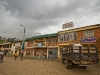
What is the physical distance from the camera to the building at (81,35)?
58.0ft

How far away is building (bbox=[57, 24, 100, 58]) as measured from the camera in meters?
17.7

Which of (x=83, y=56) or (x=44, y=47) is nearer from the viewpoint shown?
(x=83, y=56)

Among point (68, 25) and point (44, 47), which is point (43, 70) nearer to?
point (68, 25)

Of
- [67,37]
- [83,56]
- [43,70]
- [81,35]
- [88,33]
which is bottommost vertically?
[43,70]

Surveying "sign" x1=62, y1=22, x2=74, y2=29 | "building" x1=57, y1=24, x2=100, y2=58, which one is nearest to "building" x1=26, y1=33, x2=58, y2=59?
"building" x1=57, y1=24, x2=100, y2=58

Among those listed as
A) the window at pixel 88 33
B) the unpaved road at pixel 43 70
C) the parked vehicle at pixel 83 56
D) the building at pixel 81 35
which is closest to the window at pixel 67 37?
the building at pixel 81 35

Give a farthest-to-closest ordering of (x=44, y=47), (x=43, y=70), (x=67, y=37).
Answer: (x=44, y=47), (x=67, y=37), (x=43, y=70)

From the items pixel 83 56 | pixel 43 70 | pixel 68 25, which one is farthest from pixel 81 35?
pixel 43 70

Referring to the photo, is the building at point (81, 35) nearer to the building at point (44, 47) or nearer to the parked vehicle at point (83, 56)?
Result: the building at point (44, 47)

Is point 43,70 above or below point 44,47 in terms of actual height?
below

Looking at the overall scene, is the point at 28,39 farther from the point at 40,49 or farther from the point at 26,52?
the point at 40,49

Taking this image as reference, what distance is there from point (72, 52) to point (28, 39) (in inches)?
1037

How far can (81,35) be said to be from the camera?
19875 millimetres

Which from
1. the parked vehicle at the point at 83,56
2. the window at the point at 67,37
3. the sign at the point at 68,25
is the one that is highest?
the sign at the point at 68,25
